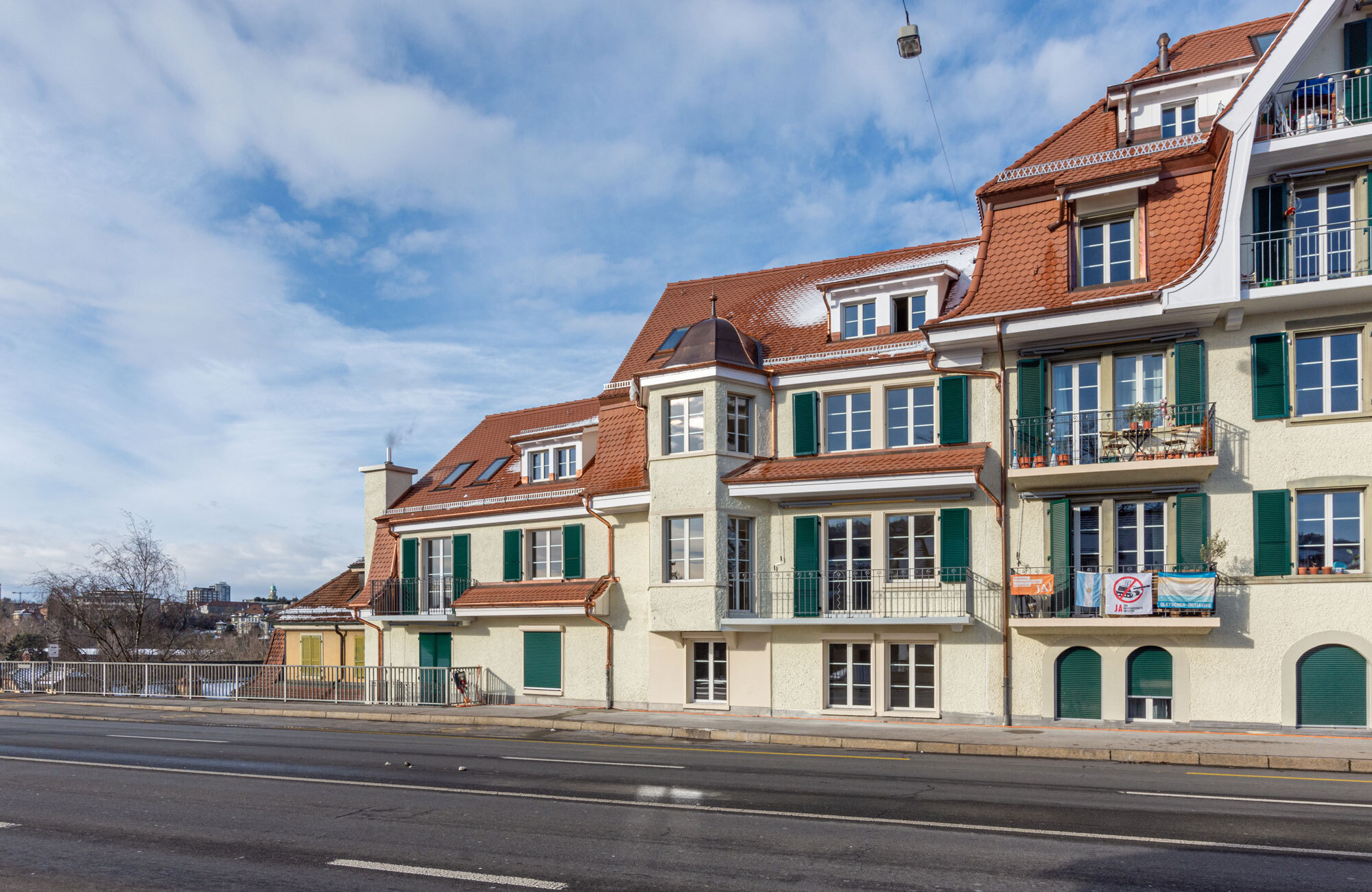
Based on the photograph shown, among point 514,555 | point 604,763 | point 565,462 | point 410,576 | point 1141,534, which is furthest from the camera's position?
point 410,576

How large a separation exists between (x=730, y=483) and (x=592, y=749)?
7.48 meters

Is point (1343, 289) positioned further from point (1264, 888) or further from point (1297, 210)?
point (1264, 888)

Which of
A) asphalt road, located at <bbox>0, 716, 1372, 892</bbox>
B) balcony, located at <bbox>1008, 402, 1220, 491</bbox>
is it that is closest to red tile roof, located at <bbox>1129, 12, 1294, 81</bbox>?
balcony, located at <bbox>1008, 402, 1220, 491</bbox>

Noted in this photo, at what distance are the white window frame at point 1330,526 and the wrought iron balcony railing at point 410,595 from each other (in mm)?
21132

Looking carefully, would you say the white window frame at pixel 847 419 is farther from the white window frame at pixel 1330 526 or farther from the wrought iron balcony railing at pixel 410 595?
the wrought iron balcony railing at pixel 410 595

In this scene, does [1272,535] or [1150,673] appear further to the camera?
[1150,673]

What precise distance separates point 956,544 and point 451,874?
1516cm

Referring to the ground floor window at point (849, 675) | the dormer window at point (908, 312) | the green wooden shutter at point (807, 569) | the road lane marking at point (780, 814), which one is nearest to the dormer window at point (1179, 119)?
the dormer window at point (908, 312)

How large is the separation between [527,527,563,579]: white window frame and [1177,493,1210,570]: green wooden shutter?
15.3 meters

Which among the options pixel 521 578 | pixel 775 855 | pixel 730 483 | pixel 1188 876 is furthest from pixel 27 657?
pixel 1188 876

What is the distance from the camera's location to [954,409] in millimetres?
21641

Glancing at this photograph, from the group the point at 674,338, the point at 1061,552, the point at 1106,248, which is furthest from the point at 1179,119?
the point at 674,338

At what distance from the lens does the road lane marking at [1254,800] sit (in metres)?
10.9

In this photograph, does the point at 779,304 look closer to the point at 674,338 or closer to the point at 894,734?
the point at 674,338
